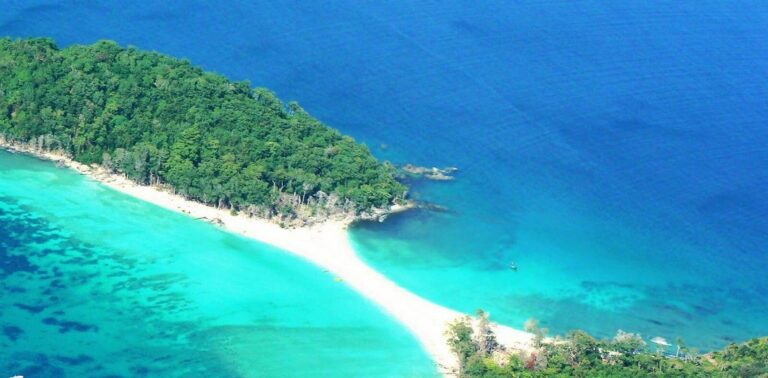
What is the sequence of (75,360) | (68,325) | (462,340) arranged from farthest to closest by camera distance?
(462,340)
(68,325)
(75,360)

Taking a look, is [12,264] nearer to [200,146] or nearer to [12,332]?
[12,332]

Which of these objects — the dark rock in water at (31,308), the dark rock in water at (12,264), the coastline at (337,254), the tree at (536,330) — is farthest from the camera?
the dark rock in water at (12,264)

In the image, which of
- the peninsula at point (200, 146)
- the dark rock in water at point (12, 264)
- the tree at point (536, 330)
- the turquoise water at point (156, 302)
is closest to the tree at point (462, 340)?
the turquoise water at point (156, 302)

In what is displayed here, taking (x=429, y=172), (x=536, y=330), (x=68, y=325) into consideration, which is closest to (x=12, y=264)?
(x=68, y=325)

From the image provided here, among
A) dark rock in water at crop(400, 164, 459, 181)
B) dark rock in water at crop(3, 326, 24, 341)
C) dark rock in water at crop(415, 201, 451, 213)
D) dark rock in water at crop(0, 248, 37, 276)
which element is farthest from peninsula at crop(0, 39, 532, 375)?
dark rock in water at crop(3, 326, 24, 341)

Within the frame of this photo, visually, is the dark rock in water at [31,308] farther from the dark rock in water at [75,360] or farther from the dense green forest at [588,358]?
the dense green forest at [588,358]

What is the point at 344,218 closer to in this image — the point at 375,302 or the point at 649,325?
the point at 375,302

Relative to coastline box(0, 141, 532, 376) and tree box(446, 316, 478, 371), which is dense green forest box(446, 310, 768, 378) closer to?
tree box(446, 316, 478, 371)
